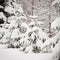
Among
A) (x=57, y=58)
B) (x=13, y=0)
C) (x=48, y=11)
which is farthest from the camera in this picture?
(x=48, y=11)

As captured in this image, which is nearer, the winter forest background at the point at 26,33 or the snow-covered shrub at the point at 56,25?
the snow-covered shrub at the point at 56,25

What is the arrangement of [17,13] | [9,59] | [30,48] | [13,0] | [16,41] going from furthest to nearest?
1. [13,0]
2. [17,13]
3. [16,41]
4. [30,48]
5. [9,59]

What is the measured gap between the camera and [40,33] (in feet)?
18.2

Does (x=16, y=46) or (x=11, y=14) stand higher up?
(x=11, y=14)

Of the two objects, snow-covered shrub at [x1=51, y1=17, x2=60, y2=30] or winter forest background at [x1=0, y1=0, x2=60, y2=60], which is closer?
snow-covered shrub at [x1=51, y1=17, x2=60, y2=30]

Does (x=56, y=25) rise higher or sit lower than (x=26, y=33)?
higher

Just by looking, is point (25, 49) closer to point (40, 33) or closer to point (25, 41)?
point (25, 41)

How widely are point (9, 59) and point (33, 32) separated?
5.89 ft

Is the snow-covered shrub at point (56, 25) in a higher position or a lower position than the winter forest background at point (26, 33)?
higher

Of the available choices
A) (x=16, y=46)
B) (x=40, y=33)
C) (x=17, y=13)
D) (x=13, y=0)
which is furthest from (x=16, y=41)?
(x=13, y=0)

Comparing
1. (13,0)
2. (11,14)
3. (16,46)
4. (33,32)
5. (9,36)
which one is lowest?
(16,46)

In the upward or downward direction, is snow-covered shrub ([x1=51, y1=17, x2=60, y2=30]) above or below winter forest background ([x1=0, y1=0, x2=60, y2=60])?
above

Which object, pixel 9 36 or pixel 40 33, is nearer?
pixel 40 33

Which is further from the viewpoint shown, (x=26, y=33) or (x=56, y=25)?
(x=26, y=33)
